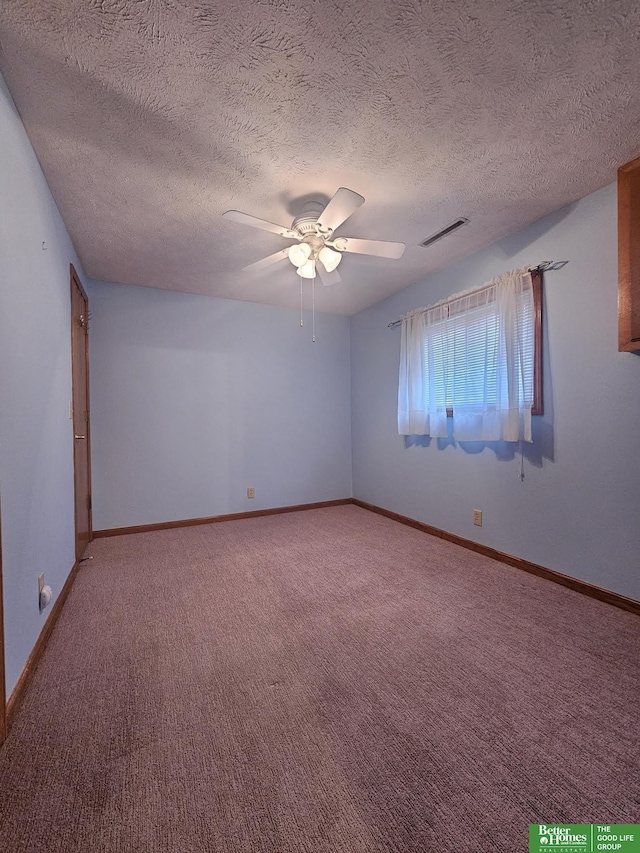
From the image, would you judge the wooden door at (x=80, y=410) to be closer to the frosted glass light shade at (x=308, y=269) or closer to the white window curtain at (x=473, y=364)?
the frosted glass light shade at (x=308, y=269)

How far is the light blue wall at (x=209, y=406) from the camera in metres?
3.36

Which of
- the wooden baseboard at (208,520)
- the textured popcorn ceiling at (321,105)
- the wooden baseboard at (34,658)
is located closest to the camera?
the textured popcorn ceiling at (321,105)

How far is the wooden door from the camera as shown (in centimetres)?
259

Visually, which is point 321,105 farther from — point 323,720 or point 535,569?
point 535,569

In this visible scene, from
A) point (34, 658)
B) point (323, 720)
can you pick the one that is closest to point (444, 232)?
point (323, 720)

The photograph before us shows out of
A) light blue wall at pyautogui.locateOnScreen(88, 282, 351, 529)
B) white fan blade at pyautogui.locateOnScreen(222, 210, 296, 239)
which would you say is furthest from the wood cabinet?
light blue wall at pyautogui.locateOnScreen(88, 282, 351, 529)

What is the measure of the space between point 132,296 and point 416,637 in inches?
146

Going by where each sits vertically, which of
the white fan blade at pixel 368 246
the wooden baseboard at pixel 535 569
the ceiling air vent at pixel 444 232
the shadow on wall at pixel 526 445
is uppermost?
the ceiling air vent at pixel 444 232

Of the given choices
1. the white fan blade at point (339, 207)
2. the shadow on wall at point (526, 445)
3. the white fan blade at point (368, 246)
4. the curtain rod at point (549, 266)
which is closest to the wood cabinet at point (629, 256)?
the curtain rod at point (549, 266)

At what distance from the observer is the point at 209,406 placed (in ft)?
12.4

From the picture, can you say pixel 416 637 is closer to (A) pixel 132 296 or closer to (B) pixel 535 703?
(B) pixel 535 703

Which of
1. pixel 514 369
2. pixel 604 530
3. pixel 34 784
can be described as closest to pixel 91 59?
pixel 34 784

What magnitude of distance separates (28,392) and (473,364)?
2.88 m

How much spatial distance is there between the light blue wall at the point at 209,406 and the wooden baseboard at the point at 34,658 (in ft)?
4.61
